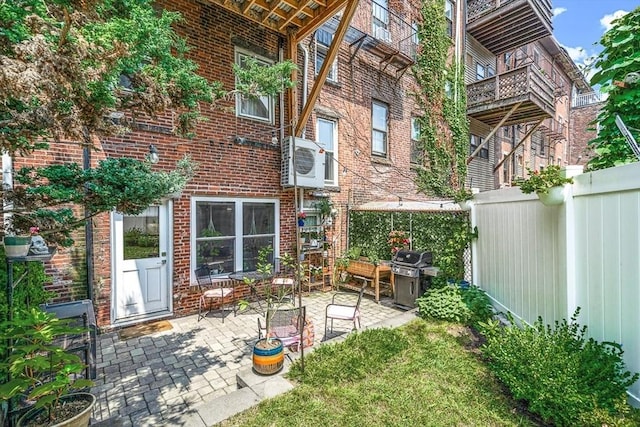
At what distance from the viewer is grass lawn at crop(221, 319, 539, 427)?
285 centimetres

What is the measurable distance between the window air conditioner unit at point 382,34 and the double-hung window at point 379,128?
79.3 inches

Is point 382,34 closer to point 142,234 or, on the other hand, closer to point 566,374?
point 142,234

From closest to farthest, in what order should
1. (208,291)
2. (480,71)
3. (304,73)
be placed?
(208,291) → (304,73) → (480,71)

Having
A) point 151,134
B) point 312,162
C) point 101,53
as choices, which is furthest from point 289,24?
point 101,53

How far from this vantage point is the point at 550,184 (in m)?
3.15

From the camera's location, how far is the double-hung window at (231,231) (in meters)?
6.18

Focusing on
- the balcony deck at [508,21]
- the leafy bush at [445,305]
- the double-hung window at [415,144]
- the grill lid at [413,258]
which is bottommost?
the leafy bush at [445,305]

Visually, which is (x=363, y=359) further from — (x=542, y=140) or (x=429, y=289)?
(x=542, y=140)

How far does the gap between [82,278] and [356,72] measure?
8299 millimetres

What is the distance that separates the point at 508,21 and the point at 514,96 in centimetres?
338

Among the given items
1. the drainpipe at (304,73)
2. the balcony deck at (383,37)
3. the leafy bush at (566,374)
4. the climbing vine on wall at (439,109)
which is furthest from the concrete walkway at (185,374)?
the balcony deck at (383,37)

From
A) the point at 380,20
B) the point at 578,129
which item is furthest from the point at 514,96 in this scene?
the point at 578,129

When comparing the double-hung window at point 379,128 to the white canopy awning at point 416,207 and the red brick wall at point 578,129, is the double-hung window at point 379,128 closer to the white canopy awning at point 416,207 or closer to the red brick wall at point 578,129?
the white canopy awning at point 416,207

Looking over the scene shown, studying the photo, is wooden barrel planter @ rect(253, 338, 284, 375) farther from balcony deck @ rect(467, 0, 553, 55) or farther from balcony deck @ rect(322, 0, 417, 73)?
balcony deck @ rect(467, 0, 553, 55)
